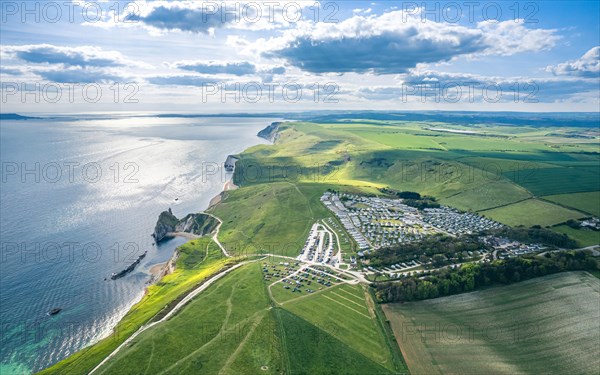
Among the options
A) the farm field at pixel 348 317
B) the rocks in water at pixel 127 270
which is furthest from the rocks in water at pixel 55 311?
the farm field at pixel 348 317

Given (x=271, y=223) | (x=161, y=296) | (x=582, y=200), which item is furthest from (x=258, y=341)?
(x=582, y=200)

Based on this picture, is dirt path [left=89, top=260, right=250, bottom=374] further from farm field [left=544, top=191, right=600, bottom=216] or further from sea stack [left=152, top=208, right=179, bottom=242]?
farm field [left=544, top=191, right=600, bottom=216]

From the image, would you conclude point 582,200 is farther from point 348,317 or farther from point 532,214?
point 348,317

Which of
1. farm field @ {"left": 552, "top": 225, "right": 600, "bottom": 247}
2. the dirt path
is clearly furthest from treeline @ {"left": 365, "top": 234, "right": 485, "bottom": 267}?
the dirt path

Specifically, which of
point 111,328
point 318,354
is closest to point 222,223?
point 111,328

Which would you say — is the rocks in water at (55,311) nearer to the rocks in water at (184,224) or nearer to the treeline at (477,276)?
the rocks in water at (184,224)
